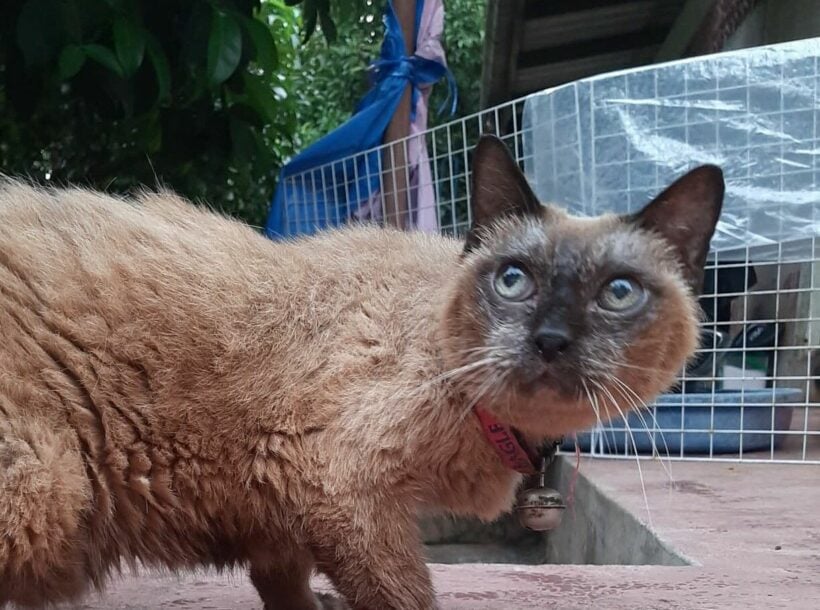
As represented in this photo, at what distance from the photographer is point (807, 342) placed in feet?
15.4

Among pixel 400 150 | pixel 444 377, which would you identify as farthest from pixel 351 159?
pixel 444 377

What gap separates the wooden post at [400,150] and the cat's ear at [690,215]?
2.36m

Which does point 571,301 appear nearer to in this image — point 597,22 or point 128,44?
point 128,44

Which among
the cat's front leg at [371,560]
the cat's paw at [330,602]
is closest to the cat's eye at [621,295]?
the cat's front leg at [371,560]

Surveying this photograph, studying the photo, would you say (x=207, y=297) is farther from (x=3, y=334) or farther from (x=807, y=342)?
(x=807, y=342)

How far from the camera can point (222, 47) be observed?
3.03m

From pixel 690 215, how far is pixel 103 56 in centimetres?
200

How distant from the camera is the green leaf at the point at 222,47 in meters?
3.00

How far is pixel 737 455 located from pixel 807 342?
3.25 ft

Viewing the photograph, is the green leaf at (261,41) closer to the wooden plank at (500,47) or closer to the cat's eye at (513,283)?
the cat's eye at (513,283)

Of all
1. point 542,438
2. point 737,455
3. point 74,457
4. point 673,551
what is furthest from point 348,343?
point 737,455

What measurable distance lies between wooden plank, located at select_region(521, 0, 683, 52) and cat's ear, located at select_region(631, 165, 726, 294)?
4423mm

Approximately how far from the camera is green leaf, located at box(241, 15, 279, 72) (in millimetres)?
3248

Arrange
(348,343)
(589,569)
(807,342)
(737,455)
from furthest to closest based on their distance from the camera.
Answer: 1. (807,342)
2. (737,455)
3. (589,569)
4. (348,343)
